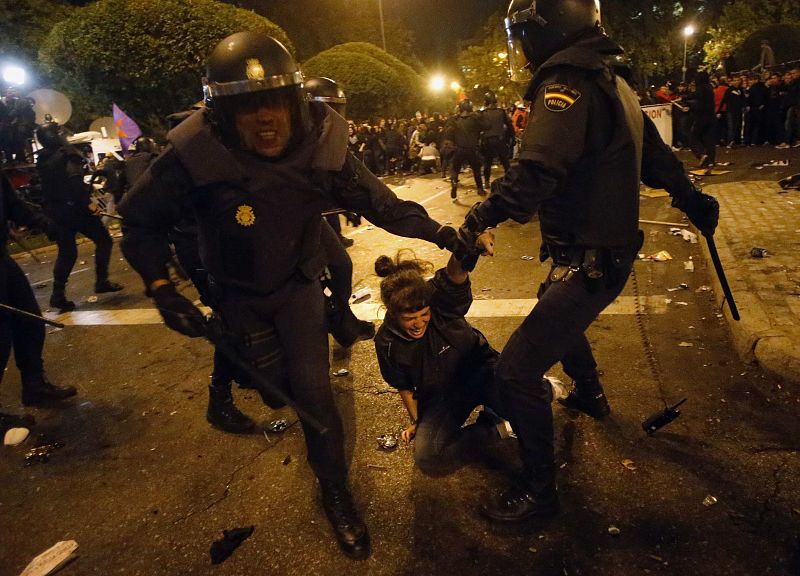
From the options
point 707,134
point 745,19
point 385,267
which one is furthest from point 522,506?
point 745,19

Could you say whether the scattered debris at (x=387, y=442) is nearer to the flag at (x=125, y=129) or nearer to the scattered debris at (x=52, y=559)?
the scattered debris at (x=52, y=559)

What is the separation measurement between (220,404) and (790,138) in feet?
49.2

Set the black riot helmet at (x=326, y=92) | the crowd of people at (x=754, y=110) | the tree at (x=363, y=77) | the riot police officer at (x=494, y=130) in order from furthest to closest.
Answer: the tree at (x=363, y=77), the crowd of people at (x=754, y=110), the riot police officer at (x=494, y=130), the black riot helmet at (x=326, y=92)

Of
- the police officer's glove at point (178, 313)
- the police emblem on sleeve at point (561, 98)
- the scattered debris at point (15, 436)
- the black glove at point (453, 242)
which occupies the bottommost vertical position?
the scattered debris at point (15, 436)

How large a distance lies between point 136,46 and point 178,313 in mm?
12775

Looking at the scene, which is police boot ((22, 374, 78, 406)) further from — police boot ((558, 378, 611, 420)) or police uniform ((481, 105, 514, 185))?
police uniform ((481, 105, 514, 185))

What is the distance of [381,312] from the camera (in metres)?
5.20

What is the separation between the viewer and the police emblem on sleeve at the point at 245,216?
84.7 inches

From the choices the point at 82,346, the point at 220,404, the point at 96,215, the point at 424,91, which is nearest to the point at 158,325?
the point at 82,346

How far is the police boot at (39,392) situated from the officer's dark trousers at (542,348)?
3671 mm

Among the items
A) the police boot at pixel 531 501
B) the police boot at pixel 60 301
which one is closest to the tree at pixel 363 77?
the police boot at pixel 60 301

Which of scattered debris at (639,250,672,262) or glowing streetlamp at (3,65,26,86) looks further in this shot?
glowing streetlamp at (3,65,26,86)

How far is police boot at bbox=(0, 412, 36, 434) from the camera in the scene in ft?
12.1

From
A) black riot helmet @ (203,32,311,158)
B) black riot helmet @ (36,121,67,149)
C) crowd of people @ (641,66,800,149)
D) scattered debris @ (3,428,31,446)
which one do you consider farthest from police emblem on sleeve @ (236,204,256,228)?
crowd of people @ (641,66,800,149)
